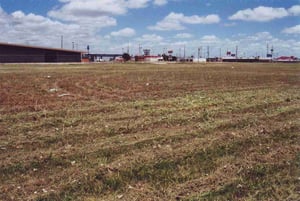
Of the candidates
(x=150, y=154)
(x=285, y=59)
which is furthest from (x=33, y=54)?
(x=285, y=59)

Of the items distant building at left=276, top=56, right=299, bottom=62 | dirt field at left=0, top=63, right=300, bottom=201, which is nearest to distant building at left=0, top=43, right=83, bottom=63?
dirt field at left=0, top=63, right=300, bottom=201

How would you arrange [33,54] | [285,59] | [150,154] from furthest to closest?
[285,59]
[33,54]
[150,154]

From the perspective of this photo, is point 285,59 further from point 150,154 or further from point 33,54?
point 150,154

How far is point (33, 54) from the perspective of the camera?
93.4m

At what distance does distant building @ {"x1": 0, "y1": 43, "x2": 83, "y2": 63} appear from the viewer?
84.6 m

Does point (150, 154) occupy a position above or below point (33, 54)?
below

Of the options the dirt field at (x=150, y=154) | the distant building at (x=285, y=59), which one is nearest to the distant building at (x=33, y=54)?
the dirt field at (x=150, y=154)

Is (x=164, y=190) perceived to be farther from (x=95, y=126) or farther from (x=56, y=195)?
(x=95, y=126)

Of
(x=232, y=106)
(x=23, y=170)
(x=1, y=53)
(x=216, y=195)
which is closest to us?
(x=216, y=195)

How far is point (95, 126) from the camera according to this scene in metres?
9.73

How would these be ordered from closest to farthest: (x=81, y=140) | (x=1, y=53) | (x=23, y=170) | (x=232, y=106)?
1. (x=23, y=170)
2. (x=81, y=140)
3. (x=232, y=106)
4. (x=1, y=53)

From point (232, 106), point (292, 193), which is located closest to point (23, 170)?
point (292, 193)

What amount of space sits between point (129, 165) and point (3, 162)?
2227 mm

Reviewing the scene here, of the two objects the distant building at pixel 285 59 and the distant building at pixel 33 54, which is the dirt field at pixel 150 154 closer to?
the distant building at pixel 33 54
